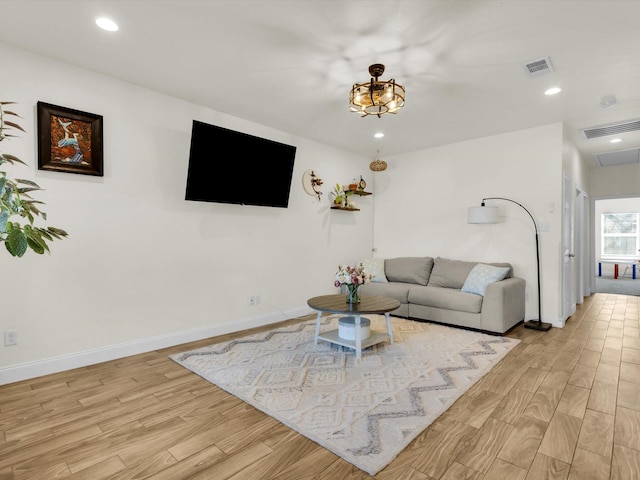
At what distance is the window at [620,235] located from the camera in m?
10.7

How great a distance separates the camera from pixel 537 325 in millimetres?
4203

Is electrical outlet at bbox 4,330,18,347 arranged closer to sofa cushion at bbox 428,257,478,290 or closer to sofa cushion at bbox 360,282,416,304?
sofa cushion at bbox 360,282,416,304

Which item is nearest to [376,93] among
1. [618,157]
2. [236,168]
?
[236,168]

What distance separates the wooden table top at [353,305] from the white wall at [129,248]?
3.80ft

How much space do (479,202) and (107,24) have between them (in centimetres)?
458

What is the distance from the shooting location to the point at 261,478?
5.37ft

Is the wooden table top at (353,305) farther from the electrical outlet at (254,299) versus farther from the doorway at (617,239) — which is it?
the doorway at (617,239)

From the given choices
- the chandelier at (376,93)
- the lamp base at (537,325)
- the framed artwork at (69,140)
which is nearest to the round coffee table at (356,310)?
the chandelier at (376,93)

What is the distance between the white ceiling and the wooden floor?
251 cm

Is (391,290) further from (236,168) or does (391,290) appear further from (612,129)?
(612,129)

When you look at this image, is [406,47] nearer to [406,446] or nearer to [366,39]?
[366,39]

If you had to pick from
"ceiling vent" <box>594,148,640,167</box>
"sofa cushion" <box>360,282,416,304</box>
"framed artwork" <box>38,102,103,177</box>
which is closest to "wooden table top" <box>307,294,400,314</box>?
"sofa cushion" <box>360,282,416,304</box>

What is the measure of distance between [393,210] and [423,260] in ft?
3.67

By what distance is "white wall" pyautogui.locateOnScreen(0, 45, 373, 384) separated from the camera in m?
2.72
